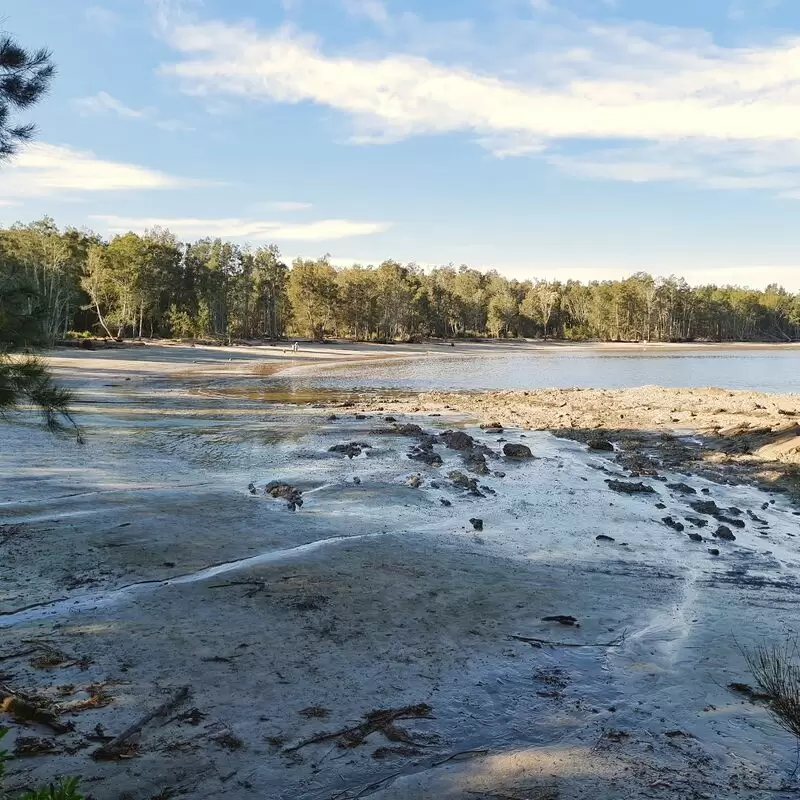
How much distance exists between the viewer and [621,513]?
10.4 meters

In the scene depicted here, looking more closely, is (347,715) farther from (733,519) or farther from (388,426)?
(388,426)

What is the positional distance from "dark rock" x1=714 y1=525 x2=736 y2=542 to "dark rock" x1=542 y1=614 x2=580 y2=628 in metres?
4.11

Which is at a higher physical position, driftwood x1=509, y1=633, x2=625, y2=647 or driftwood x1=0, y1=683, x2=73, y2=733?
driftwood x1=0, y1=683, x2=73, y2=733

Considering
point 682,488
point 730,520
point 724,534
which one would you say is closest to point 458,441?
point 682,488

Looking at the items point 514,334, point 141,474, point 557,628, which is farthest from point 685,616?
point 514,334

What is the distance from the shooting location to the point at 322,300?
94.3 m

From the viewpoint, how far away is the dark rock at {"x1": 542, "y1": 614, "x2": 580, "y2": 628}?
19.6 ft

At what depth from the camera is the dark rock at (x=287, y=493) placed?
1010 centimetres

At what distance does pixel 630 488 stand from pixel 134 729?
9.91m

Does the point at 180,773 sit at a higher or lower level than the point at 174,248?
lower

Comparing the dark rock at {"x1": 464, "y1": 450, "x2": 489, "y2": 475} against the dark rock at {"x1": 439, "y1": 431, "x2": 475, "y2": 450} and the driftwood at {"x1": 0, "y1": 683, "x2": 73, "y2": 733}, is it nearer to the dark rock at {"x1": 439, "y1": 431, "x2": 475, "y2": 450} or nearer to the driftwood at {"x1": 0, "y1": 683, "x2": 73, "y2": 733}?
the dark rock at {"x1": 439, "y1": 431, "x2": 475, "y2": 450}

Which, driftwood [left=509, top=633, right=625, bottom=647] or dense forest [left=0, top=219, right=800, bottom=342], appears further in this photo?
dense forest [left=0, top=219, right=800, bottom=342]

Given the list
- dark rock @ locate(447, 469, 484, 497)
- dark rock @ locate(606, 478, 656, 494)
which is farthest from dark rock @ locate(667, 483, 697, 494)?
dark rock @ locate(447, 469, 484, 497)

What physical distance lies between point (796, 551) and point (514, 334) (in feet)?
411
